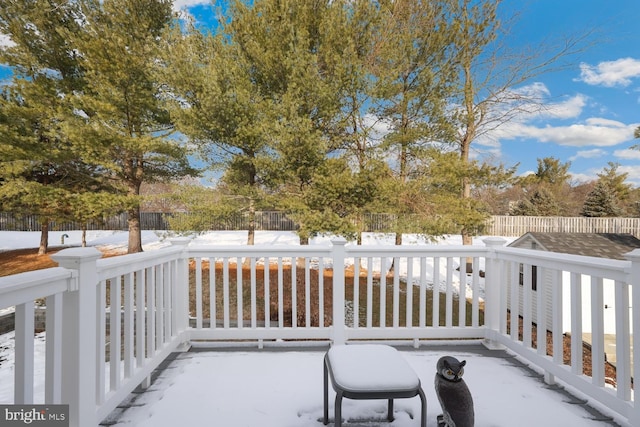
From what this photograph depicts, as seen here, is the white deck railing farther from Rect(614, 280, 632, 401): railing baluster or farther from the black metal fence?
the black metal fence

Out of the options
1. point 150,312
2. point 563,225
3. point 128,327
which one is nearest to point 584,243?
point 563,225

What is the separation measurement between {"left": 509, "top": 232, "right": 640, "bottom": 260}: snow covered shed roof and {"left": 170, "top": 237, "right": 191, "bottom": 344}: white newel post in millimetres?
8575

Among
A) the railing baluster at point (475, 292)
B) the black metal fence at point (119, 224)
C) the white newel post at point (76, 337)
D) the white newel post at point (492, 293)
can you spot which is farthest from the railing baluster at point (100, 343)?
the black metal fence at point (119, 224)

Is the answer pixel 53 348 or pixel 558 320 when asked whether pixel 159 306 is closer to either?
pixel 53 348

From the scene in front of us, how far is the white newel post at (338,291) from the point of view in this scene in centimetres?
248

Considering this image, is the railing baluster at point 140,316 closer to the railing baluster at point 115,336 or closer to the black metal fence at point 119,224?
the railing baluster at point 115,336

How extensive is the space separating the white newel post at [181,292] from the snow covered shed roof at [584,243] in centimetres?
857

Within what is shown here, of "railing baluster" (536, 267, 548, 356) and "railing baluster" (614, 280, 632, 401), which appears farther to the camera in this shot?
"railing baluster" (536, 267, 548, 356)

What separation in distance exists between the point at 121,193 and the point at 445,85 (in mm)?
10222

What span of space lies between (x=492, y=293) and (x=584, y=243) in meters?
8.36

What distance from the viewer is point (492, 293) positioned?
2.63 m

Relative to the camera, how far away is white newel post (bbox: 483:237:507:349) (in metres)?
2.60

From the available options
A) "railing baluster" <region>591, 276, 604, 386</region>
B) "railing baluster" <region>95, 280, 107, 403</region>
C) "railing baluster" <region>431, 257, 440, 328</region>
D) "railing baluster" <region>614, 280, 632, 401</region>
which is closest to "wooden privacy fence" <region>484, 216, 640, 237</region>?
"railing baluster" <region>431, 257, 440, 328</region>

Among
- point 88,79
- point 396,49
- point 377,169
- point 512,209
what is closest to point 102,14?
point 88,79
